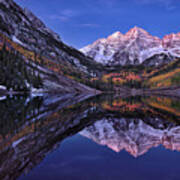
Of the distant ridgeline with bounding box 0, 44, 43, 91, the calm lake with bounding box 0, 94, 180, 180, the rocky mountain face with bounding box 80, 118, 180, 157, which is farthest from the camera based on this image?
the distant ridgeline with bounding box 0, 44, 43, 91

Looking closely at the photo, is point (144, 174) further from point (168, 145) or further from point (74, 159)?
point (168, 145)

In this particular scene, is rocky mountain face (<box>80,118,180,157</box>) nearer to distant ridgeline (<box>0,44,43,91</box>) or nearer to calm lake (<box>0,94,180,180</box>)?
calm lake (<box>0,94,180,180</box>)

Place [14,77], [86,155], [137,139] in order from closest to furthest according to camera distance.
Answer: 1. [86,155]
2. [137,139]
3. [14,77]

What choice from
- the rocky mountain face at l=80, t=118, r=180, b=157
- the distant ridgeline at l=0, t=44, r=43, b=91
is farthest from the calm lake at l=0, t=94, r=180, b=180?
the distant ridgeline at l=0, t=44, r=43, b=91

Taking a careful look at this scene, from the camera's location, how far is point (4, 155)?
10.2 meters

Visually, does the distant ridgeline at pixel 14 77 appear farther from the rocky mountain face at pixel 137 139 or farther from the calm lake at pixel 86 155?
the rocky mountain face at pixel 137 139

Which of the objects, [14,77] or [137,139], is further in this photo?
[14,77]

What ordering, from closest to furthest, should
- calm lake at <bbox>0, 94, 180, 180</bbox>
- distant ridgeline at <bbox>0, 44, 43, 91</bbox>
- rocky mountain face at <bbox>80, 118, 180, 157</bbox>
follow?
1. calm lake at <bbox>0, 94, 180, 180</bbox>
2. rocky mountain face at <bbox>80, 118, 180, 157</bbox>
3. distant ridgeline at <bbox>0, 44, 43, 91</bbox>

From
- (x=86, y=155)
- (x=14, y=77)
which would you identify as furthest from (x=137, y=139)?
(x=14, y=77)

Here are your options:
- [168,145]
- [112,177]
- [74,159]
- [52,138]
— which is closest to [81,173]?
[112,177]

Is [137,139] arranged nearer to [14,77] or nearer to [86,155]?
[86,155]

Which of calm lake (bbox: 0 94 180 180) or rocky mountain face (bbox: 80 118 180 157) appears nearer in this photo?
calm lake (bbox: 0 94 180 180)

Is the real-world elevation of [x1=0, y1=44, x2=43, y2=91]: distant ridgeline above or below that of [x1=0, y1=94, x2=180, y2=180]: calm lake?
above

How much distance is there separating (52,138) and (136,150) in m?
6.39
